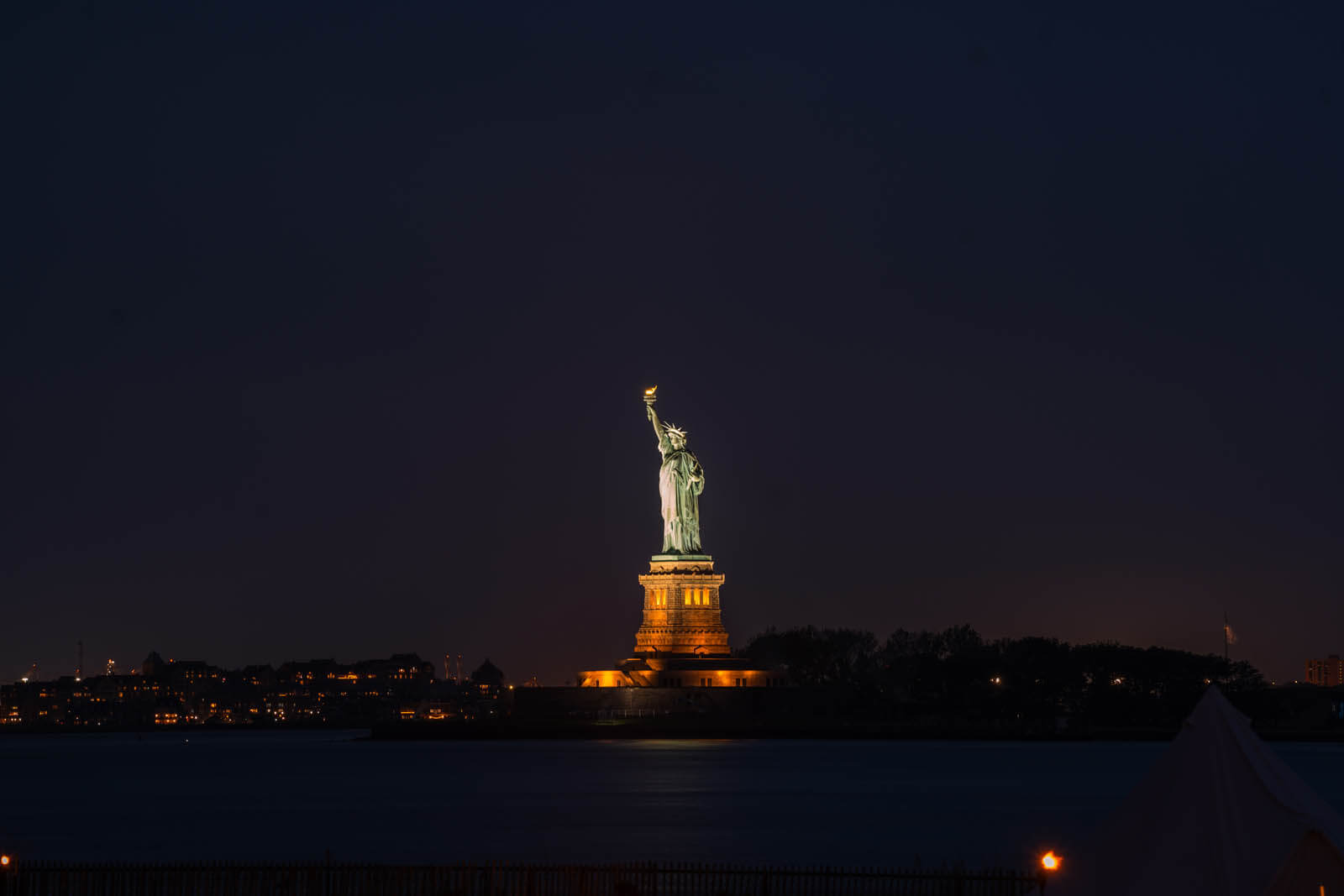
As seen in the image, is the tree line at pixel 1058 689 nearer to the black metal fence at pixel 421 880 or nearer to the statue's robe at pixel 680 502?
the statue's robe at pixel 680 502

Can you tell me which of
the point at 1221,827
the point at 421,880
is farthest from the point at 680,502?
the point at 1221,827

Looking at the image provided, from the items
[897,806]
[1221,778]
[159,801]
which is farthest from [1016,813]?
[1221,778]

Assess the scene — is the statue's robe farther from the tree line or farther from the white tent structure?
the white tent structure

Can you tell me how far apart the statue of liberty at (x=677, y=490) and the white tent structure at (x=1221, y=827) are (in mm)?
98732

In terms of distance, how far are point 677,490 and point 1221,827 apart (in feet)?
327

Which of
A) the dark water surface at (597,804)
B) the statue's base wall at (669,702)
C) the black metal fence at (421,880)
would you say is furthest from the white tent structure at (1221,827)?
the statue's base wall at (669,702)

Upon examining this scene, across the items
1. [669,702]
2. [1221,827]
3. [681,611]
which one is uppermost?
[681,611]

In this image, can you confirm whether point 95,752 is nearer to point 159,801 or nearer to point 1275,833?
point 159,801

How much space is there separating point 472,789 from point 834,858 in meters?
31.7

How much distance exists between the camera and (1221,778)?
22891mm

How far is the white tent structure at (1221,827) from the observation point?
887 inches

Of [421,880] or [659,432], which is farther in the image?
[659,432]

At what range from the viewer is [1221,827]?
22.7 metres

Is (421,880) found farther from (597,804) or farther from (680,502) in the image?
(680,502)
